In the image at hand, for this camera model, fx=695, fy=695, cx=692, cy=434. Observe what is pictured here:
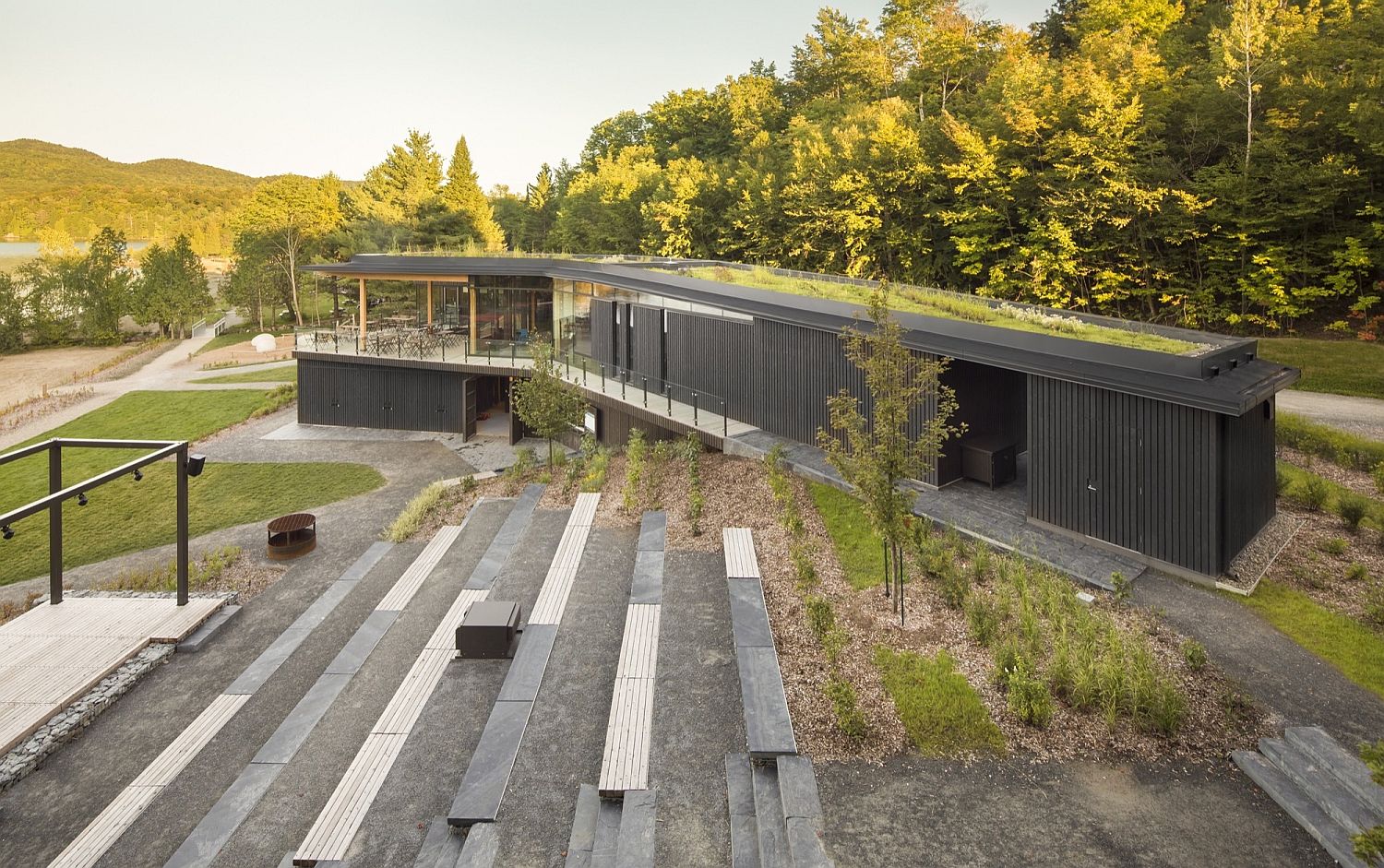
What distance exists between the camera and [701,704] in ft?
21.7

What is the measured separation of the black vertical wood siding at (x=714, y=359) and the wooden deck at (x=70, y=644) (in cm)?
1022

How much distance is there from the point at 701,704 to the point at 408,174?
5666 cm

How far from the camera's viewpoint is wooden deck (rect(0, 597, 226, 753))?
812 cm

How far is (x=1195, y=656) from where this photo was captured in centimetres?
664

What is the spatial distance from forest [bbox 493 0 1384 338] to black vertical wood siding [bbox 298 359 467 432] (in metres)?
16.4

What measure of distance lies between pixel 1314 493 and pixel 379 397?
24452 millimetres

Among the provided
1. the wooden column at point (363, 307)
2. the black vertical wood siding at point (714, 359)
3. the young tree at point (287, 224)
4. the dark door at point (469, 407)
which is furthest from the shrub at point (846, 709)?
the young tree at point (287, 224)

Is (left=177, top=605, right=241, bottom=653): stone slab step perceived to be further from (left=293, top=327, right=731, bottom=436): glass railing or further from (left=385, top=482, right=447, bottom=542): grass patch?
(left=293, top=327, right=731, bottom=436): glass railing

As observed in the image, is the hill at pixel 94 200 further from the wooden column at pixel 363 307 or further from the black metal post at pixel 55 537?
the black metal post at pixel 55 537

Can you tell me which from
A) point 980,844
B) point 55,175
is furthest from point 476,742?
point 55,175

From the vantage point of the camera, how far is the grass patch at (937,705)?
5871 millimetres

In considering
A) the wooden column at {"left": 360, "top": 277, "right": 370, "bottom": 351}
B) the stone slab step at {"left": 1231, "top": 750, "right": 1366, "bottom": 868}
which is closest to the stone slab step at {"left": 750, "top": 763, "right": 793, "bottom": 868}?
the stone slab step at {"left": 1231, "top": 750, "right": 1366, "bottom": 868}

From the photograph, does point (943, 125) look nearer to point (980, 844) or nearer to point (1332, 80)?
point (1332, 80)

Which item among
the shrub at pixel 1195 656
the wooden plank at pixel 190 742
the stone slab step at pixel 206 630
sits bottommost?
the wooden plank at pixel 190 742
